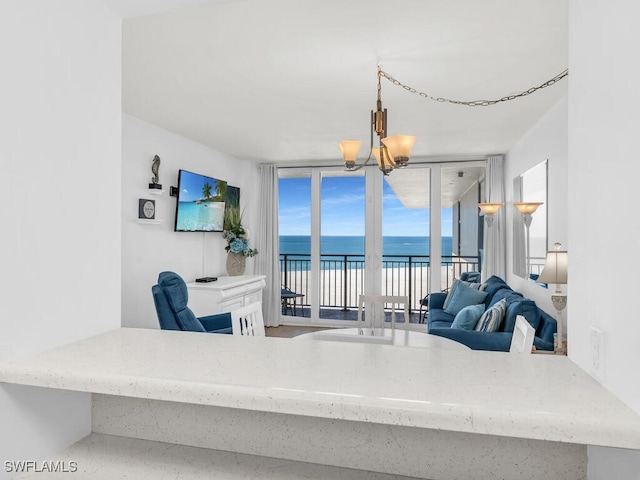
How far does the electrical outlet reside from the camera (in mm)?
793

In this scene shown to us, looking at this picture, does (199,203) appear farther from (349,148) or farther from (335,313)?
(335,313)

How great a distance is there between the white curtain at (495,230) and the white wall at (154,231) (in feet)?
11.7

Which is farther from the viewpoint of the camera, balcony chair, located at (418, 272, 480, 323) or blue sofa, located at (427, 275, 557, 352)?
balcony chair, located at (418, 272, 480, 323)

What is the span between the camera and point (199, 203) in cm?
488

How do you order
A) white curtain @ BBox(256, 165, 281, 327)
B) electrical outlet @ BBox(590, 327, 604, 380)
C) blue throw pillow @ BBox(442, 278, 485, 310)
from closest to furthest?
electrical outlet @ BBox(590, 327, 604, 380) → blue throw pillow @ BBox(442, 278, 485, 310) → white curtain @ BBox(256, 165, 281, 327)

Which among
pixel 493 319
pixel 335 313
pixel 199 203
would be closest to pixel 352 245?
pixel 335 313

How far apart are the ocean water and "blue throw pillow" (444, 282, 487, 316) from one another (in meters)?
1.05

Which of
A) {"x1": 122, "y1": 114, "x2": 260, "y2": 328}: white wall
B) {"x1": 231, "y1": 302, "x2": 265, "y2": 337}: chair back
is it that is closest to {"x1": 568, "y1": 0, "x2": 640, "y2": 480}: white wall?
{"x1": 231, "y1": 302, "x2": 265, "y2": 337}: chair back

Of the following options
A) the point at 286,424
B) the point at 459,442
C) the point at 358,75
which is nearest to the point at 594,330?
the point at 459,442

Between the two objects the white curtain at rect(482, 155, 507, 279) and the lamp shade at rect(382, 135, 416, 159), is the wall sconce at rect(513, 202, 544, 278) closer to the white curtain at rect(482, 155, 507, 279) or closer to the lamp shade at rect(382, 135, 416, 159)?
the white curtain at rect(482, 155, 507, 279)

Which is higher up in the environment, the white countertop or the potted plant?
the potted plant

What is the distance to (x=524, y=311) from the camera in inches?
120

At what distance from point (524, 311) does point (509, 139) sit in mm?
2320

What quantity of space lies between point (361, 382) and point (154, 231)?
12.7 feet
